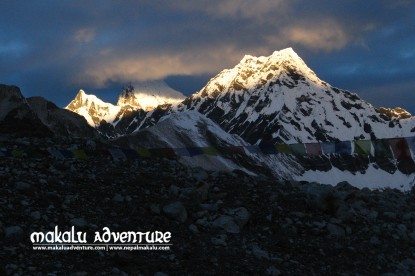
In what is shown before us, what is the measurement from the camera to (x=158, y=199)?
16.8 meters

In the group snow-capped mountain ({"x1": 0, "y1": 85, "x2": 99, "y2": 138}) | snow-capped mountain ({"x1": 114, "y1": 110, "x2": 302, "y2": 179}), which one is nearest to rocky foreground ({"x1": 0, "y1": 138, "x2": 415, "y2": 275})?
snow-capped mountain ({"x1": 0, "y1": 85, "x2": 99, "y2": 138})

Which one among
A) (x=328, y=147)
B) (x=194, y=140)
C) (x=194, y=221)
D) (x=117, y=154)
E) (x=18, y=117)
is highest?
(x=194, y=140)

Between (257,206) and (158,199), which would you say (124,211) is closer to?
(158,199)

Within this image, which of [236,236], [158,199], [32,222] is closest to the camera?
[32,222]

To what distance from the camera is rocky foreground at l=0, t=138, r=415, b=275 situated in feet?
42.6

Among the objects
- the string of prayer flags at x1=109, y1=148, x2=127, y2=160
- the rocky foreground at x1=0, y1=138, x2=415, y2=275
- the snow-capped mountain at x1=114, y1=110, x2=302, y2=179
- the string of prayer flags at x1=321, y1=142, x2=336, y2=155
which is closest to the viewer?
the rocky foreground at x1=0, y1=138, x2=415, y2=275

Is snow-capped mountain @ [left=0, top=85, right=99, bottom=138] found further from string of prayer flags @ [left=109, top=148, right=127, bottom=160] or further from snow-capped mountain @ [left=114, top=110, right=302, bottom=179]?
snow-capped mountain @ [left=114, top=110, right=302, bottom=179]

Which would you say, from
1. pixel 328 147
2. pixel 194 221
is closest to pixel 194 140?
pixel 328 147

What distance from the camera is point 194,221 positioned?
52.0 ft

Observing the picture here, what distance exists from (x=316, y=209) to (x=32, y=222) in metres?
9.12

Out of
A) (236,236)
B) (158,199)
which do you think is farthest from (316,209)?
(158,199)

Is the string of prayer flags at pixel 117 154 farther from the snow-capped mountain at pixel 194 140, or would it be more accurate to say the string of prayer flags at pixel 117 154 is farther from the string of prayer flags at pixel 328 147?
the snow-capped mountain at pixel 194 140

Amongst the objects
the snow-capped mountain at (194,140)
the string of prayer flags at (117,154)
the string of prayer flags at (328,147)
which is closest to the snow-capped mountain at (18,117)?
the string of prayer flags at (117,154)

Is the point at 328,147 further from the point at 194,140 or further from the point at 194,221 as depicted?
the point at 194,140
